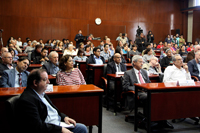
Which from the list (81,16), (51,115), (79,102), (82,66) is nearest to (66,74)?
(79,102)

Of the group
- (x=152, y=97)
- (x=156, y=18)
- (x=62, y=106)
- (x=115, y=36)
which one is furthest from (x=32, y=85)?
(x=156, y=18)

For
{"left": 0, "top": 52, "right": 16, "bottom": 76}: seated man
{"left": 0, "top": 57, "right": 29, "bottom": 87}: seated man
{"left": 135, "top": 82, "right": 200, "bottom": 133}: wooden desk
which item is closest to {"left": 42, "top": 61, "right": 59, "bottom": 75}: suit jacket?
{"left": 0, "top": 52, "right": 16, "bottom": 76}: seated man

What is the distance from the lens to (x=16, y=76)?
3.29 meters

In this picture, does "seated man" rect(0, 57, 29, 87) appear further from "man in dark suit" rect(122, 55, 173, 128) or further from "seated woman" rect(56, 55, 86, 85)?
"man in dark suit" rect(122, 55, 173, 128)

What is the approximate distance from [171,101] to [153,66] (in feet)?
6.24

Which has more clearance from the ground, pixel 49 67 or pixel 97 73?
pixel 49 67

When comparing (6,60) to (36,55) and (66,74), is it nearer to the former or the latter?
(66,74)

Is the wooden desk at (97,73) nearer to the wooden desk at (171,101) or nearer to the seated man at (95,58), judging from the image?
the seated man at (95,58)

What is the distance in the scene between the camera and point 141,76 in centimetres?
401

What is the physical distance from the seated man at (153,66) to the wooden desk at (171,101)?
5.44ft

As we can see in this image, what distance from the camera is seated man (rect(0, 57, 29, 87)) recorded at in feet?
10.3

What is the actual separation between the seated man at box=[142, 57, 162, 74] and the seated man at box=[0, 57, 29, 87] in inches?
111

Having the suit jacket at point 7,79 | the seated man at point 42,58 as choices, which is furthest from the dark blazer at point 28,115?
the seated man at point 42,58

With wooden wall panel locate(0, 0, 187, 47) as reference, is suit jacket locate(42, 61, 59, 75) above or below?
below
